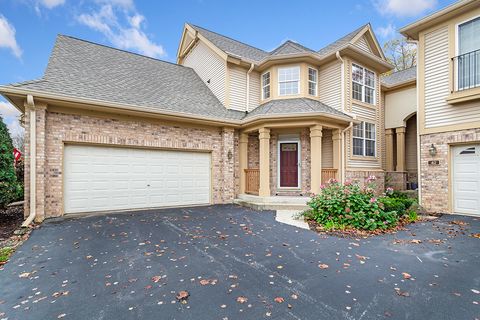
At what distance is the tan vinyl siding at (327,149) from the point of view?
34.0 feet

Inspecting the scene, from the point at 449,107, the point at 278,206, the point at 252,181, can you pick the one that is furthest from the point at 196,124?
the point at 449,107

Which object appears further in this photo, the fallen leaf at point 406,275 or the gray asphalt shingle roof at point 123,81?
the gray asphalt shingle roof at point 123,81

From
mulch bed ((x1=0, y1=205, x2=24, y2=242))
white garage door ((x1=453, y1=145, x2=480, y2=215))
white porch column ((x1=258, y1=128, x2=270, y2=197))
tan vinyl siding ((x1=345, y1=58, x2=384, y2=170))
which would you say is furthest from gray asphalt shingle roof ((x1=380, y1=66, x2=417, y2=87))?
mulch bed ((x1=0, y1=205, x2=24, y2=242))

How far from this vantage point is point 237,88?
1087cm

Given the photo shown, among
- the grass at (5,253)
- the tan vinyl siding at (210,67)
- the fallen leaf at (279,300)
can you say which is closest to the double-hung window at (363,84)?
the tan vinyl siding at (210,67)

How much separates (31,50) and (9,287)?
15.3m

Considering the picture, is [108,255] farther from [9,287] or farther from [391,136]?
[391,136]

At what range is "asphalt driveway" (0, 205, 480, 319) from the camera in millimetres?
2621

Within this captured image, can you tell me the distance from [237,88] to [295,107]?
9.69ft

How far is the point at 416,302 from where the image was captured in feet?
9.00

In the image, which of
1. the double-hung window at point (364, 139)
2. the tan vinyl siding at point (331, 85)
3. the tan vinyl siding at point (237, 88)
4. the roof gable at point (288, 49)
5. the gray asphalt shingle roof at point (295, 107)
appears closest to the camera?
the gray asphalt shingle roof at point (295, 107)

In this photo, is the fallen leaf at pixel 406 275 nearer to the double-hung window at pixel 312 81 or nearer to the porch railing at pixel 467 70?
the porch railing at pixel 467 70

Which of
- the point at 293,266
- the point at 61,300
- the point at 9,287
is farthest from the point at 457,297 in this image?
the point at 9,287

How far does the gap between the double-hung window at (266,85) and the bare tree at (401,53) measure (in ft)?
55.2
